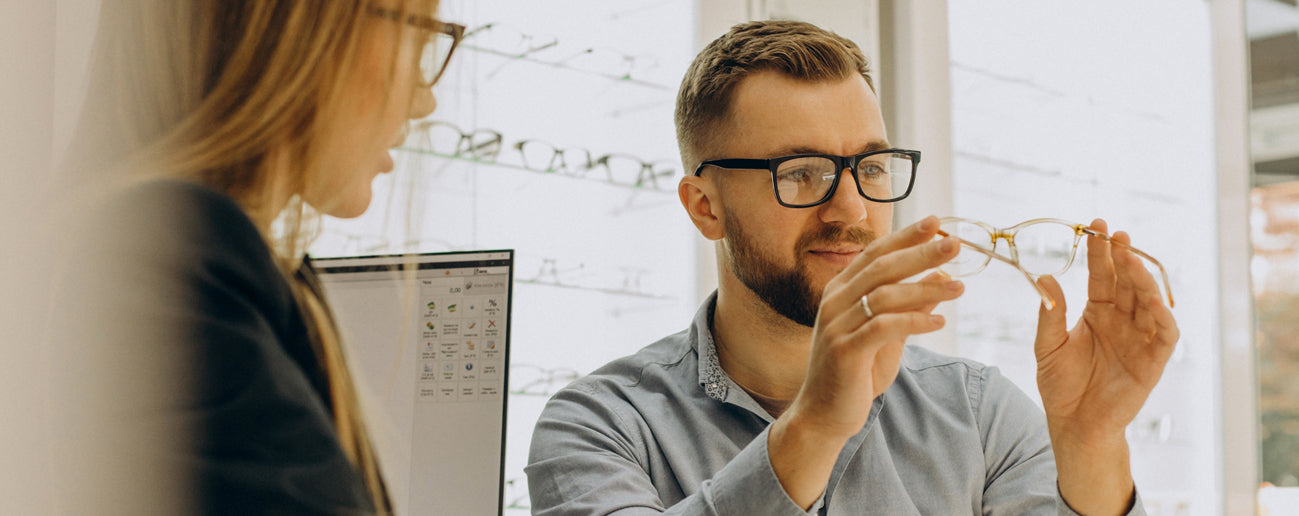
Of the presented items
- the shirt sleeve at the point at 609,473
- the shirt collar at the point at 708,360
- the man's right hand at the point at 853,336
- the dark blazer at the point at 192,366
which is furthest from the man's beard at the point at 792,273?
the dark blazer at the point at 192,366

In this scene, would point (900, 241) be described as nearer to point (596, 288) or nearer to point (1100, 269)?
point (1100, 269)

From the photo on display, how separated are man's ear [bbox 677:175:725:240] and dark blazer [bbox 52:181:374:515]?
104 cm

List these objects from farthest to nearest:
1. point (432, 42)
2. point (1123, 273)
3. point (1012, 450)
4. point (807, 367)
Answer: point (1012, 450)
point (807, 367)
point (1123, 273)
point (432, 42)

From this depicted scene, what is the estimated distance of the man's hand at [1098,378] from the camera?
111 centimetres

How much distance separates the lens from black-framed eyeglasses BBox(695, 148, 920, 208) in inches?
52.5

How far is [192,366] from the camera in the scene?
46cm

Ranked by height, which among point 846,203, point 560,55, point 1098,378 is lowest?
point 1098,378

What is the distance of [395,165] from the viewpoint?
2.08 ft

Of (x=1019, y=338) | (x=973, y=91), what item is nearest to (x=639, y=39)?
(x=973, y=91)

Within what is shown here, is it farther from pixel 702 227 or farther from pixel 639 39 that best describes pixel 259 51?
pixel 639 39

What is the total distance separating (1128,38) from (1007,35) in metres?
0.50

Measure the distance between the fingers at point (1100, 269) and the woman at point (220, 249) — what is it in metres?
0.80

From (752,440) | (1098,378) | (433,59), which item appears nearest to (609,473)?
(752,440)

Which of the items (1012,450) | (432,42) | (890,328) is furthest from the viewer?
(1012,450)
